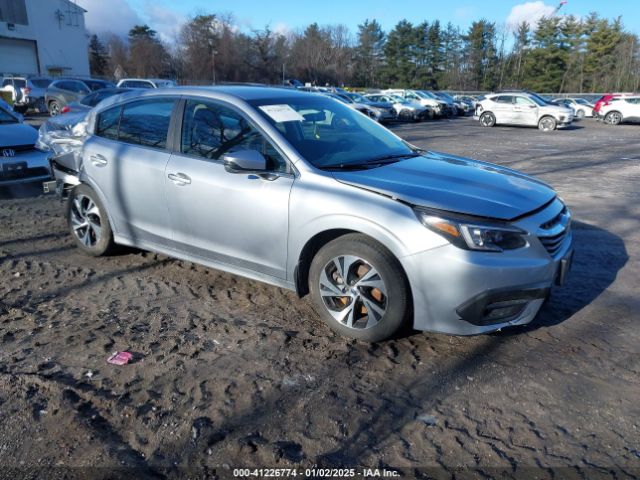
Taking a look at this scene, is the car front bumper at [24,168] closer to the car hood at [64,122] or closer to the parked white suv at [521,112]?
the car hood at [64,122]

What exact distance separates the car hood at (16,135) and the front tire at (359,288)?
6461mm

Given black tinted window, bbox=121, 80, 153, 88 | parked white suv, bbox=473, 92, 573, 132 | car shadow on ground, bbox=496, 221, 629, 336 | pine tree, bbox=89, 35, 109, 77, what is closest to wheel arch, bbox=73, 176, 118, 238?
car shadow on ground, bbox=496, 221, 629, 336

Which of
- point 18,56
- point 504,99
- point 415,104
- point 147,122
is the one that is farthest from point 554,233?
point 18,56

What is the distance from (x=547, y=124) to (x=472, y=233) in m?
24.1

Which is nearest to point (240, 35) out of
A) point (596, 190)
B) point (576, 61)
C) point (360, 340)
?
point (576, 61)

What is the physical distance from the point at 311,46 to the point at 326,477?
299ft

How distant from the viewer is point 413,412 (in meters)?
2.85

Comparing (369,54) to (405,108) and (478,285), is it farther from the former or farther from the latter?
(478,285)

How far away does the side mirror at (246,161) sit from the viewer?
12.2 ft

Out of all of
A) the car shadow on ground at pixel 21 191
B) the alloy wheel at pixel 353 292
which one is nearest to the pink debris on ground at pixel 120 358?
the alloy wheel at pixel 353 292

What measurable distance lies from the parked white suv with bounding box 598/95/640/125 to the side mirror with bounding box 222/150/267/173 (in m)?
30.0

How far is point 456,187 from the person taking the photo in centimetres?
356

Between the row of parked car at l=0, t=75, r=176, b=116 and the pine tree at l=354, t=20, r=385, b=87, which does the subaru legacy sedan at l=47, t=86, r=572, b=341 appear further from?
the pine tree at l=354, t=20, r=385, b=87

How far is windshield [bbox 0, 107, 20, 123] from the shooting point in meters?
8.52
